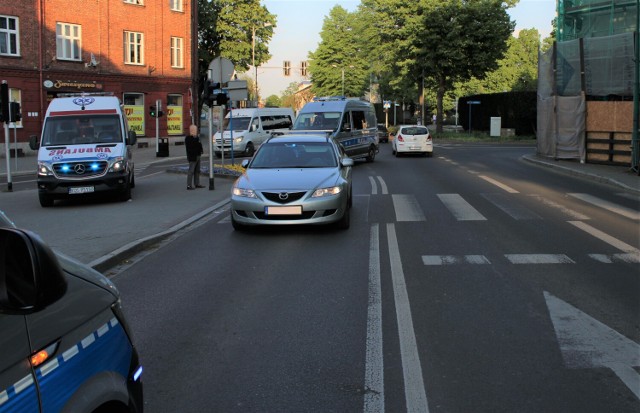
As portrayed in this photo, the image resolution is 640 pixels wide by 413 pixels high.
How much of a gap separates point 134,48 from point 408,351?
1549 inches

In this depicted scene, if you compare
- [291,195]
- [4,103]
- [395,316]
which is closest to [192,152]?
[4,103]

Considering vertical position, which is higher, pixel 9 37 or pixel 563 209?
pixel 9 37

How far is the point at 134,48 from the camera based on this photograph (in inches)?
1581

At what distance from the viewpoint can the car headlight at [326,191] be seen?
9672mm

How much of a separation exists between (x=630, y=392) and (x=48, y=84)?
3515cm

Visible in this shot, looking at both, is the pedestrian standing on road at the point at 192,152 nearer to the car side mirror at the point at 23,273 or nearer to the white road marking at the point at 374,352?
the white road marking at the point at 374,352

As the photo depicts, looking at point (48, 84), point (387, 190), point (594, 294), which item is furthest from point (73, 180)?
point (48, 84)

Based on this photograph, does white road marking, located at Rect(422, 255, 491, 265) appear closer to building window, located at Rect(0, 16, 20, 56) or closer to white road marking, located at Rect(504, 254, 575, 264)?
white road marking, located at Rect(504, 254, 575, 264)

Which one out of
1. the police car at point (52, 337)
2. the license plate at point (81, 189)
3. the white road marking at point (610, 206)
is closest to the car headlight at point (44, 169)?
the license plate at point (81, 189)

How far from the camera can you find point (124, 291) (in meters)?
6.79

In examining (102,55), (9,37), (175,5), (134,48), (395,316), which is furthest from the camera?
(175,5)

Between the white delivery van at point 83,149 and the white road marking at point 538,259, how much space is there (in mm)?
9674

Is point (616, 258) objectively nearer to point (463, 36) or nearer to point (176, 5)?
point (463, 36)

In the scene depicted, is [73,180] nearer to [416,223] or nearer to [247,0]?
[416,223]
